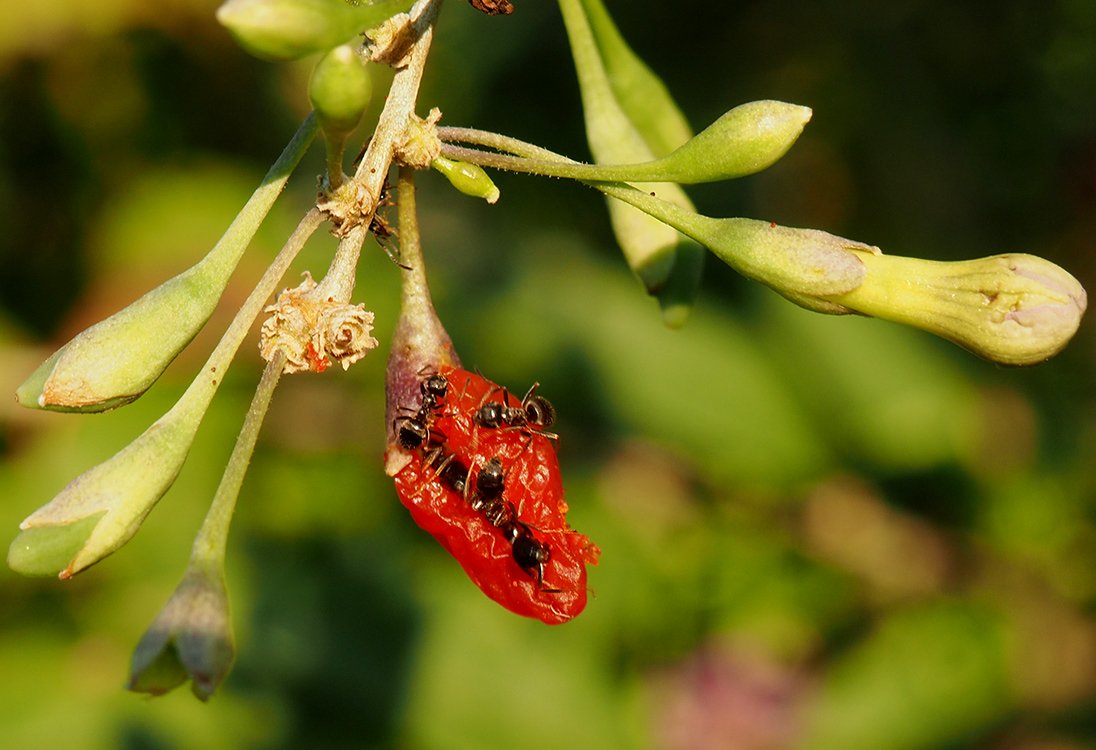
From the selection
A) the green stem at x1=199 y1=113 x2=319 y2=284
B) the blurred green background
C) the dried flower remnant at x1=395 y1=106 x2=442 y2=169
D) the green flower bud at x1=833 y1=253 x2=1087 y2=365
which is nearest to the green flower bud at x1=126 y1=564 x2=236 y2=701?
the green stem at x1=199 y1=113 x2=319 y2=284

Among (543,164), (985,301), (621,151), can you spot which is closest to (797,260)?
(985,301)

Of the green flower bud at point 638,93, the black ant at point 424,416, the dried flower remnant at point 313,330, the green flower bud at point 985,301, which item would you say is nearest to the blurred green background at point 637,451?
the green flower bud at point 638,93

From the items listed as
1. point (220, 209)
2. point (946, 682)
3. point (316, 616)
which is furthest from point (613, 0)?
point (946, 682)

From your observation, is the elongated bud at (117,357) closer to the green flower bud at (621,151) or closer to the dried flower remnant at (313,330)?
the dried flower remnant at (313,330)

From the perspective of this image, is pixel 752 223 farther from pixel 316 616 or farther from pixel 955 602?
pixel 955 602

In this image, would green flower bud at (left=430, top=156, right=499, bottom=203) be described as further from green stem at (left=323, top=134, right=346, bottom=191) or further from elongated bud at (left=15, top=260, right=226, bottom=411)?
elongated bud at (left=15, top=260, right=226, bottom=411)

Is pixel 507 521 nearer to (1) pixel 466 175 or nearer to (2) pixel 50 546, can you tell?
(1) pixel 466 175
